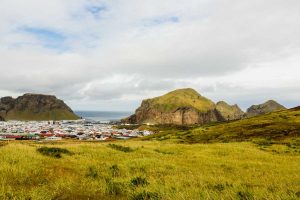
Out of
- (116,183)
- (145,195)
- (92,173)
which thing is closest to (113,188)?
(116,183)

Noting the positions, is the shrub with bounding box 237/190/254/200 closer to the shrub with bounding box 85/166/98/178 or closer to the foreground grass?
the foreground grass

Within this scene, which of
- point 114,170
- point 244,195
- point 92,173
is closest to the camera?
point 244,195

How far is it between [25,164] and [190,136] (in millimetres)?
62397

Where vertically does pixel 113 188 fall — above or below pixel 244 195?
below

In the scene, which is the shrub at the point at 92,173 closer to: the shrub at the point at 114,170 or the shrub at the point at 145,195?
the shrub at the point at 114,170

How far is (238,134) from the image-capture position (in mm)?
72750

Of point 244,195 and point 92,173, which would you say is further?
point 92,173

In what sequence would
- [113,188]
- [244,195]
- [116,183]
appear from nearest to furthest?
1. [244,195]
2. [113,188]
3. [116,183]

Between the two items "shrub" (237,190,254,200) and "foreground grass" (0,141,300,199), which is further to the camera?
"foreground grass" (0,141,300,199)

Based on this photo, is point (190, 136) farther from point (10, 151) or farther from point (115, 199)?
point (115, 199)

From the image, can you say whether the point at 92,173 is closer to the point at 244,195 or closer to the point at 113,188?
the point at 113,188

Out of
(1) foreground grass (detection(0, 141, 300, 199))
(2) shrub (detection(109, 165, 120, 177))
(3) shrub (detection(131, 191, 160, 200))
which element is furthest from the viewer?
(2) shrub (detection(109, 165, 120, 177))

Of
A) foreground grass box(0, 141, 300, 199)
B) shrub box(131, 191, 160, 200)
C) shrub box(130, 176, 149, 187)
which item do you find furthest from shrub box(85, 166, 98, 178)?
shrub box(131, 191, 160, 200)

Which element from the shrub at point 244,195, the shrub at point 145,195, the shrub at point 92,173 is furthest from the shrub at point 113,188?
the shrub at point 244,195
